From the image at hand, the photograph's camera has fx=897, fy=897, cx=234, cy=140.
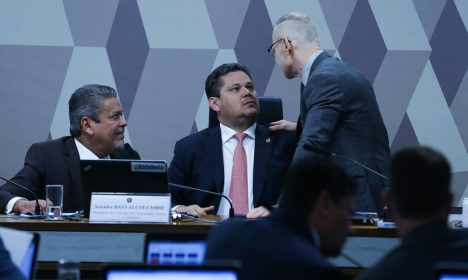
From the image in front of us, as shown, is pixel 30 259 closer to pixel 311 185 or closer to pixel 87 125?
pixel 311 185

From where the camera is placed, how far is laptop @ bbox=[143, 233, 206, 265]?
270 cm

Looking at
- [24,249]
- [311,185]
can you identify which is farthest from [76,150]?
[311,185]

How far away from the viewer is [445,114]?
6.21 m

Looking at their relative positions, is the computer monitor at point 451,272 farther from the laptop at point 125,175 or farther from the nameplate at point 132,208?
the laptop at point 125,175

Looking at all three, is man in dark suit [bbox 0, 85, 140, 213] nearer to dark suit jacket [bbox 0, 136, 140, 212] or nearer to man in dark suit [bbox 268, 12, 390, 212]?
dark suit jacket [bbox 0, 136, 140, 212]

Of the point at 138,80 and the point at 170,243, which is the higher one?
the point at 138,80

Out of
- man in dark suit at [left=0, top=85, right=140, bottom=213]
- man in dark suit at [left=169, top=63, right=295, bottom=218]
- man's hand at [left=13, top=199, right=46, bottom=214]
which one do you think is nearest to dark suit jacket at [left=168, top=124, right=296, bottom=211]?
man in dark suit at [left=169, top=63, right=295, bottom=218]

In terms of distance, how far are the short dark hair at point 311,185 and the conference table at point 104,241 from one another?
1575 mm

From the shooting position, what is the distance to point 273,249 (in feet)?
7.17

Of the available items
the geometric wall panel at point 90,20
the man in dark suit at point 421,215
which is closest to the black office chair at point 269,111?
the geometric wall panel at point 90,20

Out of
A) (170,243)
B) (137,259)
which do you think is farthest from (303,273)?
(137,259)

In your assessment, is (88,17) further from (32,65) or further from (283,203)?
(283,203)

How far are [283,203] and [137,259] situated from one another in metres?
1.75

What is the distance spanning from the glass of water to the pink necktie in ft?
3.42
